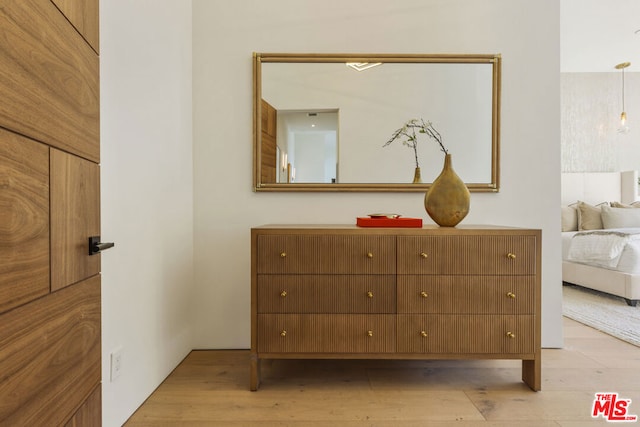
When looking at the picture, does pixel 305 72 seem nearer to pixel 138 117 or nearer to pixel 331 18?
pixel 331 18

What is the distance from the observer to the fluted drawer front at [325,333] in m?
1.73

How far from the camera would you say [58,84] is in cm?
91

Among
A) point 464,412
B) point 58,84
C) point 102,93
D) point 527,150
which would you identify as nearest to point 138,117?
point 102,93

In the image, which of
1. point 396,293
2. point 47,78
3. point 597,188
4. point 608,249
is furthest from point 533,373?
point 597,188

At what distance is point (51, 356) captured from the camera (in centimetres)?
88

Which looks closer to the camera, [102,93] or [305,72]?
[102,93]

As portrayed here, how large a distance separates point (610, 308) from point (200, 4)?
12.9ft

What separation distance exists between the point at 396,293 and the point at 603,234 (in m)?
3.10

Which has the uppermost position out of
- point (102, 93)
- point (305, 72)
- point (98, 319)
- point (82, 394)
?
point (305, 72)

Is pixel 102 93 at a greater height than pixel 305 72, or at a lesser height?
lesser

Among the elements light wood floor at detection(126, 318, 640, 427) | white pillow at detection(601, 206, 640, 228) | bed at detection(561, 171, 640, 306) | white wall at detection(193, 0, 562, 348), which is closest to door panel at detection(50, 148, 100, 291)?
light wood floor at detection(126, 318, 640, 427)

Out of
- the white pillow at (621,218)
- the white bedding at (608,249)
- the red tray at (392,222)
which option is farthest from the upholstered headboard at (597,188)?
the red tray at (392,222)

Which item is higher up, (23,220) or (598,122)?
(598,122)

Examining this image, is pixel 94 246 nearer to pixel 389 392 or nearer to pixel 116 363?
pixel 116 363
